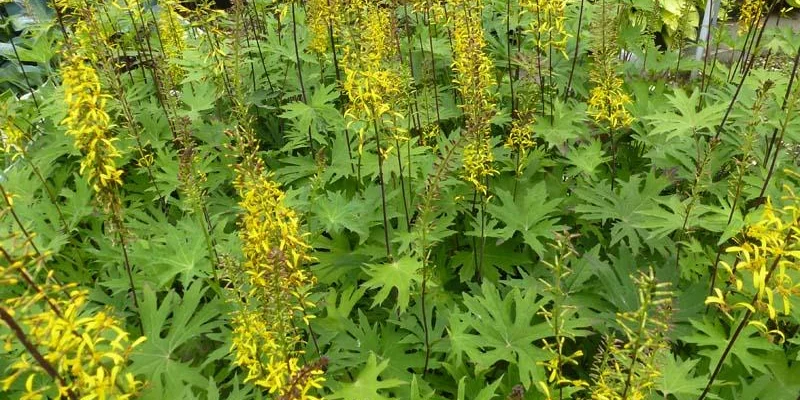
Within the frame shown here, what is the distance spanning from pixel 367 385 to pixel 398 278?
57cm

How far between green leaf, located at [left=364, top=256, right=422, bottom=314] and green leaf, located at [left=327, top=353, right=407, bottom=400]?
321 mm

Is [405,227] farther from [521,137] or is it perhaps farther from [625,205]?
[625,205]

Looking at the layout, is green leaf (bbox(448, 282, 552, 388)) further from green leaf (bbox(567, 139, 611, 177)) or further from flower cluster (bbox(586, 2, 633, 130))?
flower cluster (bbox(586, 2, 633, 130))

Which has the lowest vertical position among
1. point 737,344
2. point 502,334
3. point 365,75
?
point 737,344

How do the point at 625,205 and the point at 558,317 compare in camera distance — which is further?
the point at 625,205

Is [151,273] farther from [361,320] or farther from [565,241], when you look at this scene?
[565,241]

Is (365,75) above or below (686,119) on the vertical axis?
above

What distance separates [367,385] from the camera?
2.55 m

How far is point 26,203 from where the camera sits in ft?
11.8

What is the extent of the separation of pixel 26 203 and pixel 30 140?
897mm

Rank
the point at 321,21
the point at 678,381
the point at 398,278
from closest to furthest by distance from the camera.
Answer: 1. the point at 678,381
2. the point at 398,278
3. the point at 321,21

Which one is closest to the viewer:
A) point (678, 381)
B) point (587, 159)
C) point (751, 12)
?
point (678, 381)

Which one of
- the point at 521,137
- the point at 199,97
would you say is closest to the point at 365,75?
the point at 521,137

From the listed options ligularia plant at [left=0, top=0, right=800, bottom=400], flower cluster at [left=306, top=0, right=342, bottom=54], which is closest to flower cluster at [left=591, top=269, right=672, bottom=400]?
ligularia plant at [left=0, top=0, right=800, bottom=400]
